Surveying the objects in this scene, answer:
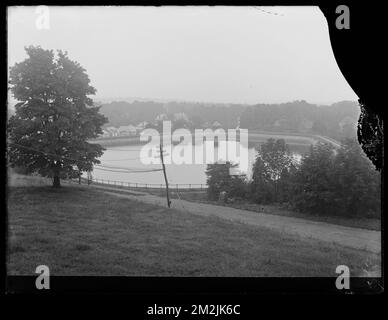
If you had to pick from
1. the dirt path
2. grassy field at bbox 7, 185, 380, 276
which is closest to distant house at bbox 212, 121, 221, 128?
the dirt path

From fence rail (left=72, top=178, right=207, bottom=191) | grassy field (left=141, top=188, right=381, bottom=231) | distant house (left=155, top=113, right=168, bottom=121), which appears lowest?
grassy field (left=141, top=188, right=381, bottom=231)

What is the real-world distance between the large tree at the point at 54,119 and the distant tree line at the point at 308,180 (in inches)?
41.1

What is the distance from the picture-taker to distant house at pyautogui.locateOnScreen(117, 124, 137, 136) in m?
3.01

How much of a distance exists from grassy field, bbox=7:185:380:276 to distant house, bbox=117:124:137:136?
60 cm

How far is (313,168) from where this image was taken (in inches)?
116

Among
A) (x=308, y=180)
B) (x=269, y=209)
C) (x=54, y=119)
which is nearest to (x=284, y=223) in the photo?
(x=269, y=209)

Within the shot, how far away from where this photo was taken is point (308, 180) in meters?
2.95

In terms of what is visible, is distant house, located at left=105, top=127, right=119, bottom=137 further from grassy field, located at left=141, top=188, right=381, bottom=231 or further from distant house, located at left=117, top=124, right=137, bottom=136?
grassy field, located at left=141, top=188, right=381, bottom=231

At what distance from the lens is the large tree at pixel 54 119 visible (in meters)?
2.85

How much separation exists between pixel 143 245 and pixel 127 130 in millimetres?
914

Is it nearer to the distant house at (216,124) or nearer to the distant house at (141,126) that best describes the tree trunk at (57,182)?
the distant house at (141,126)

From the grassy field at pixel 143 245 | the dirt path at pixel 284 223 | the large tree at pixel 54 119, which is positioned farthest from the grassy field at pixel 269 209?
the large tree at pixel 54 119
